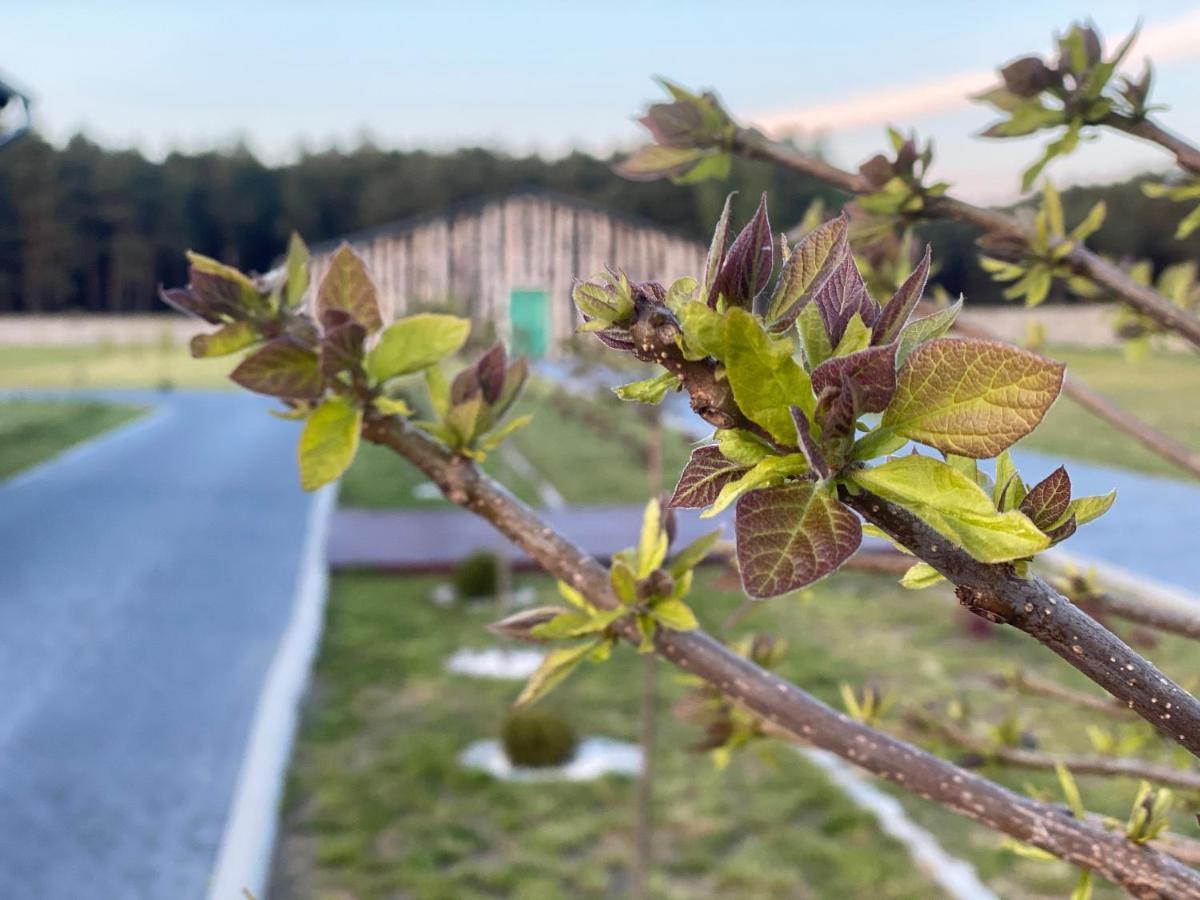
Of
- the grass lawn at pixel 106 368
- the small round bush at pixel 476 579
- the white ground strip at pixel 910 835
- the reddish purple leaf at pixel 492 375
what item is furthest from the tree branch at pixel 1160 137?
the grass lawn at pixel 106 368

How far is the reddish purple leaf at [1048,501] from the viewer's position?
0.55 metres

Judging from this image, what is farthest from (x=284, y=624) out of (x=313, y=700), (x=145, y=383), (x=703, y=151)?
(x=145, y=383)

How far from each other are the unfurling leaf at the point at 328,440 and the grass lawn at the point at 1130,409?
730 cm

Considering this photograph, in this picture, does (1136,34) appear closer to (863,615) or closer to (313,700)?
(313,700)

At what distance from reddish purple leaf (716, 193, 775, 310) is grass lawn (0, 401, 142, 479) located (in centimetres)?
1548

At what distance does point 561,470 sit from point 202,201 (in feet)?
144

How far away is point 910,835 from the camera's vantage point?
16.9 ft

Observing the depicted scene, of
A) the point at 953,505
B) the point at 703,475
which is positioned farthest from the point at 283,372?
the point at 953,505

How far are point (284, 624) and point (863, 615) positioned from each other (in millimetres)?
4406

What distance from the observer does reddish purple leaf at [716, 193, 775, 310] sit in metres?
0.54

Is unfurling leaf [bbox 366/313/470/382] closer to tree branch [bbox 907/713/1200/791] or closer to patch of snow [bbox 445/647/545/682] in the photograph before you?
tree branch [bbox 907/713/1200/791]

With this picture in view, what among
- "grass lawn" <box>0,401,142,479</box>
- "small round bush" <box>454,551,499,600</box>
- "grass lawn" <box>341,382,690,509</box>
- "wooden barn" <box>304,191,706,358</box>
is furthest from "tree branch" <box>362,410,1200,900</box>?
"wooden barn" <box>304,191,706,358</box>

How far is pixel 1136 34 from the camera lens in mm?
1253

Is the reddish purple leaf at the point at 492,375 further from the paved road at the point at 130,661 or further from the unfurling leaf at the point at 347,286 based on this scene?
the paved road at the point at 130,661
